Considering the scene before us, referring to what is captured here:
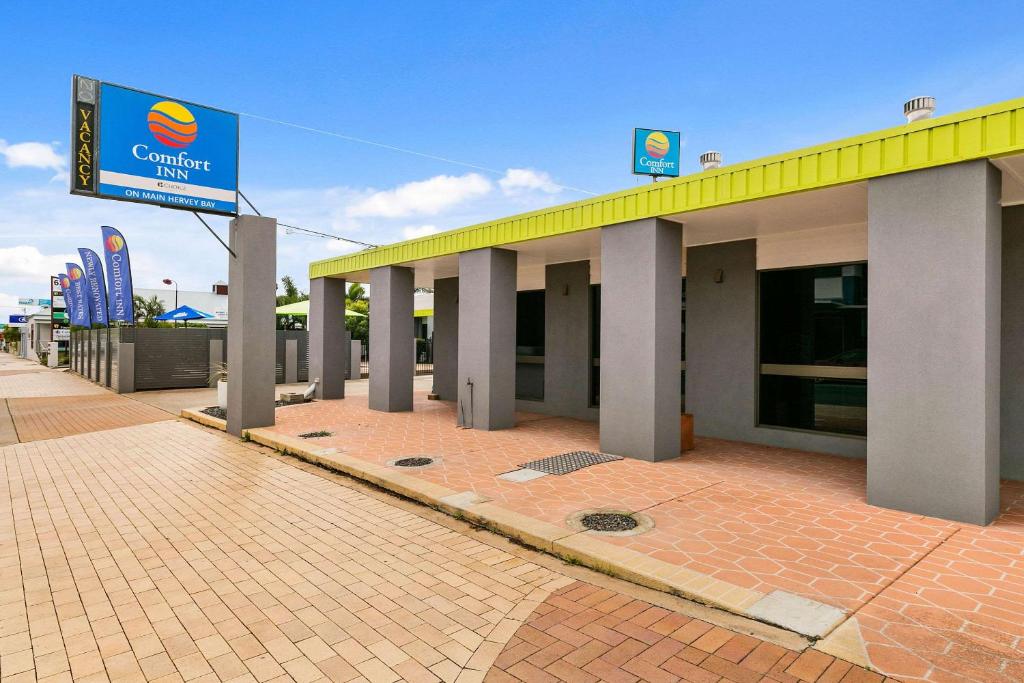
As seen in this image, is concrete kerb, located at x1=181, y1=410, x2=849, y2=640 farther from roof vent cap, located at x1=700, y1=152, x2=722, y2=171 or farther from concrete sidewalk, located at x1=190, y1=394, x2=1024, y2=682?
roof vent cap, located at x1=700, y1=152, x2=722, y2=171

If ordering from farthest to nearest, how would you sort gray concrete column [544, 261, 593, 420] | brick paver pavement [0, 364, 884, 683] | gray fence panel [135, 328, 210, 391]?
gray fence panel [135, 328, 210, 391]
gray concrete column [544, 261, 593, 420]
brick paver pavement [0, 364, 884, 683]

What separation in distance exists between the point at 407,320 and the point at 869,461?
991 centimetres

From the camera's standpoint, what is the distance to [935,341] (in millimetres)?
5191

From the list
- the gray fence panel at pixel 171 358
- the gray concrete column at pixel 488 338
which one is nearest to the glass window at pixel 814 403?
the gray concrete column at pixel 488 338

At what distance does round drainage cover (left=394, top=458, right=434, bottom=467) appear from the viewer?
738 cm

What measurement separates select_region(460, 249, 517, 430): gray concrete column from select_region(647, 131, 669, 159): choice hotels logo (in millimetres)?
18971

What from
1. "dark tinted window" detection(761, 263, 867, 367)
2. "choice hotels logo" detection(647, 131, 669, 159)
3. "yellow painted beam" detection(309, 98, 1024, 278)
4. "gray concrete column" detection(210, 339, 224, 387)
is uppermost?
"choice hotels logo" detection(647, 131, 669, 159)

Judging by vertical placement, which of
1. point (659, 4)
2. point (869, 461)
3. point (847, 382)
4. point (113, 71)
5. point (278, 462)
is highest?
point (659, 4)

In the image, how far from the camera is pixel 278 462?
828cm

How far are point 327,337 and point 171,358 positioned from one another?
804 centimetres

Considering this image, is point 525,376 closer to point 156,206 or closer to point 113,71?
point 156,206

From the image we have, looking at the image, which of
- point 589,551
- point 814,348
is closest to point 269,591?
point 589,551

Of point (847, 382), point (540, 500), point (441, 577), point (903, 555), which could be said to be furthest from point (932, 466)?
point (441, 577)

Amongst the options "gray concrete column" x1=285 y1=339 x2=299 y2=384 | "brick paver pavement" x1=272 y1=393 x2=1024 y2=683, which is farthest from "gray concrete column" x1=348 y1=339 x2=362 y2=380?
"brick paver pavement" x1=272 y1=393 x2=1024 y2=683
